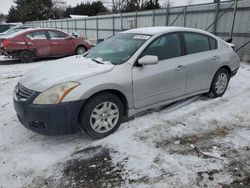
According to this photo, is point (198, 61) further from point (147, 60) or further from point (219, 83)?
point (147, 60)

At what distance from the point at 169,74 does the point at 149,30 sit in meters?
0.91

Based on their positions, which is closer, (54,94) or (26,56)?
(54,94)

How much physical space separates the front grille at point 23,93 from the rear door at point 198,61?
2.66m

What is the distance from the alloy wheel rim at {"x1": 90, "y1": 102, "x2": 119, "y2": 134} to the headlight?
0.49 metres

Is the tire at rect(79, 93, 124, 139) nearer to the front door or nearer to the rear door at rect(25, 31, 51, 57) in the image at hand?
the front door

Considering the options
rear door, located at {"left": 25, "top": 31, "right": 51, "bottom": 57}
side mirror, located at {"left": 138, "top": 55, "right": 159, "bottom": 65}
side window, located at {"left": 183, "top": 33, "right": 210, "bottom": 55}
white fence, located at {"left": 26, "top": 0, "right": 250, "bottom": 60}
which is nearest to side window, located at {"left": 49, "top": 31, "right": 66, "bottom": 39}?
rear door, located at {"left": 25, "top": 31, "right": 51, "bottom": 57}

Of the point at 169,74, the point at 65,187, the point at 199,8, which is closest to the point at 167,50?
the point at 169,74

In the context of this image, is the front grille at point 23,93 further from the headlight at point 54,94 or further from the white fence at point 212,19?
the white fence at point 212,19

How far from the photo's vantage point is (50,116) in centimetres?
307

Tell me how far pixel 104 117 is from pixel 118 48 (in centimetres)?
131

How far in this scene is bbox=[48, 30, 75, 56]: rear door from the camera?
10.8m

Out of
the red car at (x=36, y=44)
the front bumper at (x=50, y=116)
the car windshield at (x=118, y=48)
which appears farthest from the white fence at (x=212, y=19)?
the front bumper at (x=50, y=116)

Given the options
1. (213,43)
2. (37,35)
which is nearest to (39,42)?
(37,35)

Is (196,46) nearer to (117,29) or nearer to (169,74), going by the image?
(169,74)
